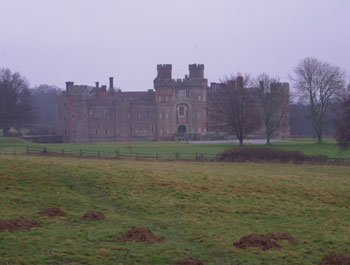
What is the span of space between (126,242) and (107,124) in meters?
71.4

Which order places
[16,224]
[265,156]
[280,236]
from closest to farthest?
1. [280,236]
2. [16,224]
3. [265,156]

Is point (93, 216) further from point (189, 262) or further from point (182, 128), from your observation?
point (182, 128)

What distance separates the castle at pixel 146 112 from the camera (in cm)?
8019

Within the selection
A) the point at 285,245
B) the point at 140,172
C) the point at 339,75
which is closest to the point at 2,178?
the point at 140,172

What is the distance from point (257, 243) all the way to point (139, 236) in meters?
2.82

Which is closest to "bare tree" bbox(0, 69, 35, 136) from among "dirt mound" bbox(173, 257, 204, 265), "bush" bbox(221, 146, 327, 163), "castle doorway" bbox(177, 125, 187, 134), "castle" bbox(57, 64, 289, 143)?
"castle" bbox(57, 64, 289, 143)

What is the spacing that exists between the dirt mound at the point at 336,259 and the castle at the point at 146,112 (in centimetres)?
6992

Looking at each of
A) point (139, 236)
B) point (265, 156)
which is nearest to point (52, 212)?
point (139, 236)

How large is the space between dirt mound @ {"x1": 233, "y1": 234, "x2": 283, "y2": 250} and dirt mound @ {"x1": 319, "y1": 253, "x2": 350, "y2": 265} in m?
1.31

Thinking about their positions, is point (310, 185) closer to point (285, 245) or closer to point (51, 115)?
point (285, 245)

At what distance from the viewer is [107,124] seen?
3201 inches

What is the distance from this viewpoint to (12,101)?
2859 inches

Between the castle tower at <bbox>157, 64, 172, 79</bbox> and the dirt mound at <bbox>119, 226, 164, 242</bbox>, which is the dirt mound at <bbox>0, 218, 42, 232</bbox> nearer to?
the dirt mound at <bbox>119, 226, 164, 242</bbox>

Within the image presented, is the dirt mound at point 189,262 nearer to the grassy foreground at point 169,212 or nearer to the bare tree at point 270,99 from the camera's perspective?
the grassy foreground at point 169,212
